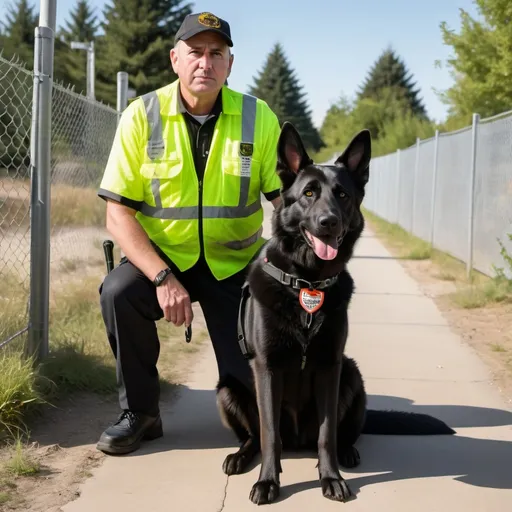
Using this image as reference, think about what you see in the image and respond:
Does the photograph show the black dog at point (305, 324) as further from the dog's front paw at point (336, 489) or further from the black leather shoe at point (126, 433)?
the black leather shoe at point (126, 433)

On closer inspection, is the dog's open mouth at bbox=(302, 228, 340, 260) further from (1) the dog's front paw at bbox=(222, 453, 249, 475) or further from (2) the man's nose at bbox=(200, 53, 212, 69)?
(2) the man's nose at bbox=(200, 53, 212, 69)

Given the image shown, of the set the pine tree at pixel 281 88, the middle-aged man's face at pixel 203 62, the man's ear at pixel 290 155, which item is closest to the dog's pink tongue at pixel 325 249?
the man's ear at pixel 290 155

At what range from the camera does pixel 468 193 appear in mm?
9359

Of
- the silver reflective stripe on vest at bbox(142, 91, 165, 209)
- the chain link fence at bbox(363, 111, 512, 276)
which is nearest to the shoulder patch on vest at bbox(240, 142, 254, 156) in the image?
the silver reflective stripe on vest at bbox(142, 91, 165, 209)

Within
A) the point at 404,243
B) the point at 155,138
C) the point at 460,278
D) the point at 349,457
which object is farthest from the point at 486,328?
the point at 404,243

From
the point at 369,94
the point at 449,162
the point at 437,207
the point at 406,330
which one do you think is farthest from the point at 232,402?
the point at 369,94

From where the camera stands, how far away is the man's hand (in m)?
3.30

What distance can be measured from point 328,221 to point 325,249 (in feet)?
0.45

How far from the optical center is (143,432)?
11.2 ft

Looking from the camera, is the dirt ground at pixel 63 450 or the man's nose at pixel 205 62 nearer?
the dirt ground at pixel 63 450

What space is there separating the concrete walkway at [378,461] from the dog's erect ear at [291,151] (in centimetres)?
133

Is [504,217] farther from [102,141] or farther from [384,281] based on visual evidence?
[102,141]

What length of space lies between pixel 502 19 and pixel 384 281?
35.3 ft

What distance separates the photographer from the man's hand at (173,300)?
10.8 feet
